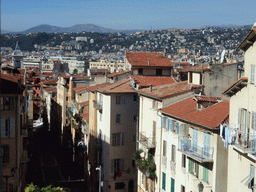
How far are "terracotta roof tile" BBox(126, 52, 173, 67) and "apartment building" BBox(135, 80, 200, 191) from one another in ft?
44.3

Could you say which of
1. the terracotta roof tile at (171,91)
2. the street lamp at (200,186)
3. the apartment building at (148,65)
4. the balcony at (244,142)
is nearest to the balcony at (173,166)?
the street lamp at (200,186)

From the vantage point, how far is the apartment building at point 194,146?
25516mm

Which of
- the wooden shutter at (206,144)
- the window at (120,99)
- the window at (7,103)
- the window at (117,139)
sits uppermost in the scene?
the window at (7,103)

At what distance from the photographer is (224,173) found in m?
25.5

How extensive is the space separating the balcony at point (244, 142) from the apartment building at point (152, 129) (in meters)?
12.9

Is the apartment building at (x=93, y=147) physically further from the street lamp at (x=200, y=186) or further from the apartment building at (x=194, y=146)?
the street lamp at (x=200, y=186)

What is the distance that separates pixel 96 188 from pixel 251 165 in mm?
30816

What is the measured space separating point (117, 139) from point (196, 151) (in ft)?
61.7

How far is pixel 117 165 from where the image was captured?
45406 mm

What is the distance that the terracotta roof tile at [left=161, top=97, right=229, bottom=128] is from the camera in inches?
1028

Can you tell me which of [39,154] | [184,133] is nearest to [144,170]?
[184,133]

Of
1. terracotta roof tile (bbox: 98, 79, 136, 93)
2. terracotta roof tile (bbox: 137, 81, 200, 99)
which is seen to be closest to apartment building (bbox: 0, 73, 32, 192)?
terracotta roof tile (bbox: 137, 81, 200, 99)

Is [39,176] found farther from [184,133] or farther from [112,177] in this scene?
[184,133]

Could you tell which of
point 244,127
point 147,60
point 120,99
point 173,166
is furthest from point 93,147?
point 244,127
